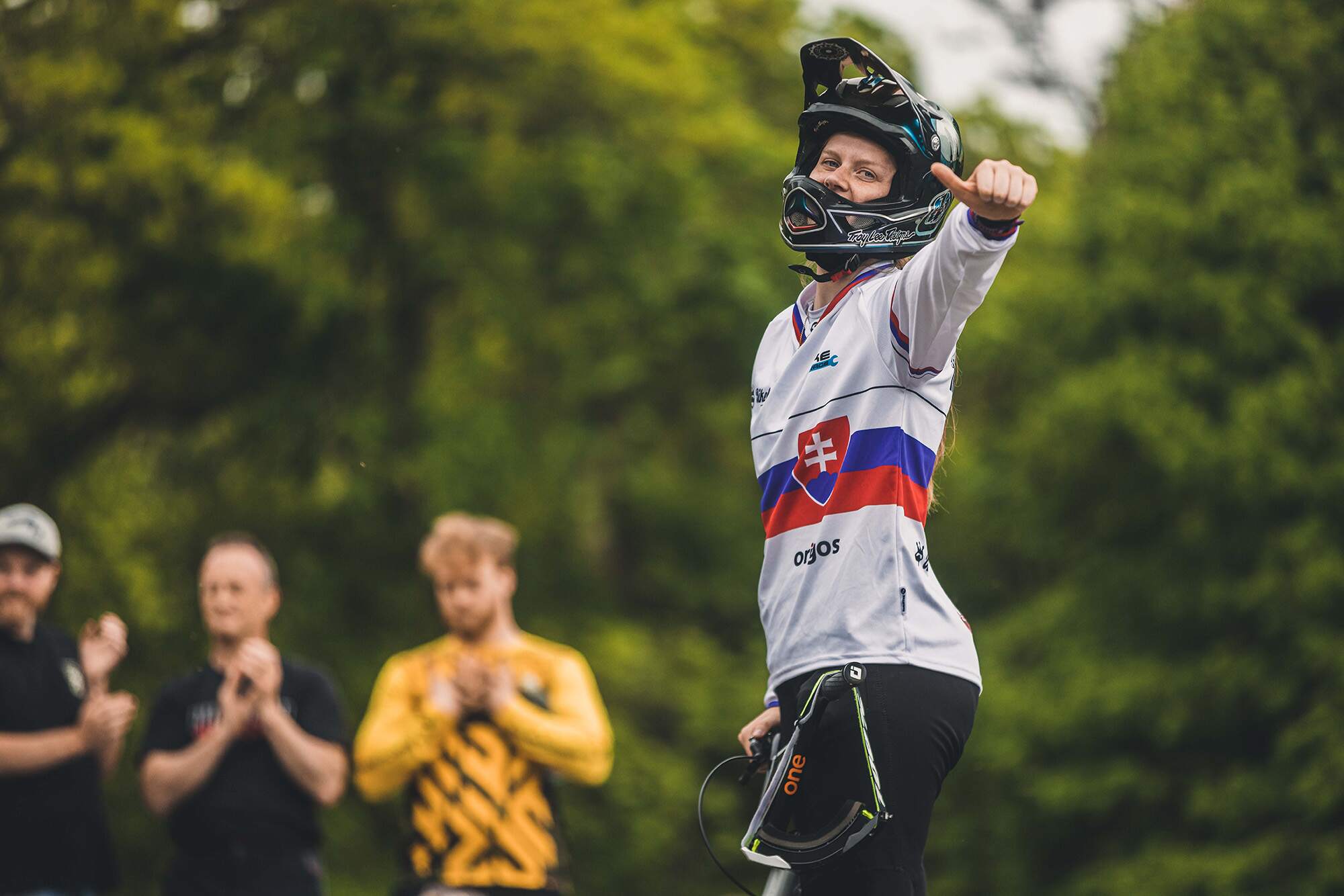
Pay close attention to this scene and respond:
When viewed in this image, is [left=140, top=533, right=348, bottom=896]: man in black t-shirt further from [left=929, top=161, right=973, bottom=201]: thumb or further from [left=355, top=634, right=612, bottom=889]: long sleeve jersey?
[left=929, top=161, right=973, bottom=201]: thumb

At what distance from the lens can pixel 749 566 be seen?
23312 millimetres

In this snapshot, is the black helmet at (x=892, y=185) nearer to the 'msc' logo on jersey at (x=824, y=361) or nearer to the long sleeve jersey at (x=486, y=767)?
the 'msc' logo on jersey at (x=824, y=361)

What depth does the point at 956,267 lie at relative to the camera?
11.4ft

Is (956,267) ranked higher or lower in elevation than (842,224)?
lower

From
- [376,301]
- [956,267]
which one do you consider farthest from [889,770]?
[376,301]

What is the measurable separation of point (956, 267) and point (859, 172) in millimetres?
644

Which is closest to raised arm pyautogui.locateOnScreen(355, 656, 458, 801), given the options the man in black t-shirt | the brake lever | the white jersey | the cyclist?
the man in black t-shirt

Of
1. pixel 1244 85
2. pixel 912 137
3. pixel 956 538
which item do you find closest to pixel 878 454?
pixel 912 137

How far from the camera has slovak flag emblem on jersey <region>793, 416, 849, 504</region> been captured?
12.5 ft

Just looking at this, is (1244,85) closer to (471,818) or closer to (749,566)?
(749,566)

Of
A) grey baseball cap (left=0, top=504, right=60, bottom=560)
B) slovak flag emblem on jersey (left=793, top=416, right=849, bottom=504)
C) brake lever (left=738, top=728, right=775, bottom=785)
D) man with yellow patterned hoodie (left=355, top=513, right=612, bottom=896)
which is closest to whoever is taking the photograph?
slovak flag emblem on jersey (left=793, top=416, right=849, bottom=504)

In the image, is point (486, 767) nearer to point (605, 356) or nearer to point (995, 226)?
point (995, 226)

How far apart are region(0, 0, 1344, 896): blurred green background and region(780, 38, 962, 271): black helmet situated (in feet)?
39.3

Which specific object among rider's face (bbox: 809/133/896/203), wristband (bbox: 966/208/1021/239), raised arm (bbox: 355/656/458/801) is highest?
rider's face (bbox: 809/133/896/203)
